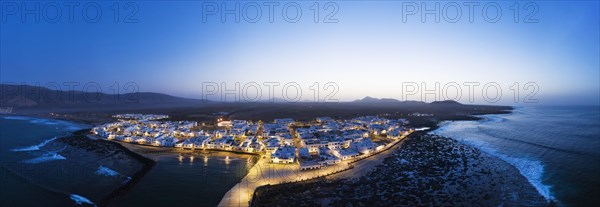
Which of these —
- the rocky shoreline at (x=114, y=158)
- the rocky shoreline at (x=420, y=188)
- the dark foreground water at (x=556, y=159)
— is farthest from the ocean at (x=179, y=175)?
the rocky shoreline at (x=420, y=188)

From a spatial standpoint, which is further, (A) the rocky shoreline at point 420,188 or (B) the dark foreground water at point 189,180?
(B) the dark foreground water at point 189,180

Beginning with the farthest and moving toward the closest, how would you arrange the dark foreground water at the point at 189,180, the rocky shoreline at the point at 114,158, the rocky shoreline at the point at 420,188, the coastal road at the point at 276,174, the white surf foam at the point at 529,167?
the white surf foam at the point at 529,167 < the rocky shoreline at the point at 114,158 < the dark foreground water at the point at 189,180 < the coastal road at the point at 276,174 < the rocky shoreline at the point at 420,188

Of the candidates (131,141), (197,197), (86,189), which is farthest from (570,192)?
(131,141)

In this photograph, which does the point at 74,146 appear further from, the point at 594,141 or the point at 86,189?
the point at 594,141

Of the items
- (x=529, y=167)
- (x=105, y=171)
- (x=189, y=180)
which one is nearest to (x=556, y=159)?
(x=529, y=167)

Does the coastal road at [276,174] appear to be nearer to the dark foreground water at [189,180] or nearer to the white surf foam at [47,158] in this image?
the dark foreground water at [189,180]

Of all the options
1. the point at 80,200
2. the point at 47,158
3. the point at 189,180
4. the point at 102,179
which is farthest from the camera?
the point at 47,158

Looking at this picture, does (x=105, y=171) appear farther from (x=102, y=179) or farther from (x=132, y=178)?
(x=132, y=178)
